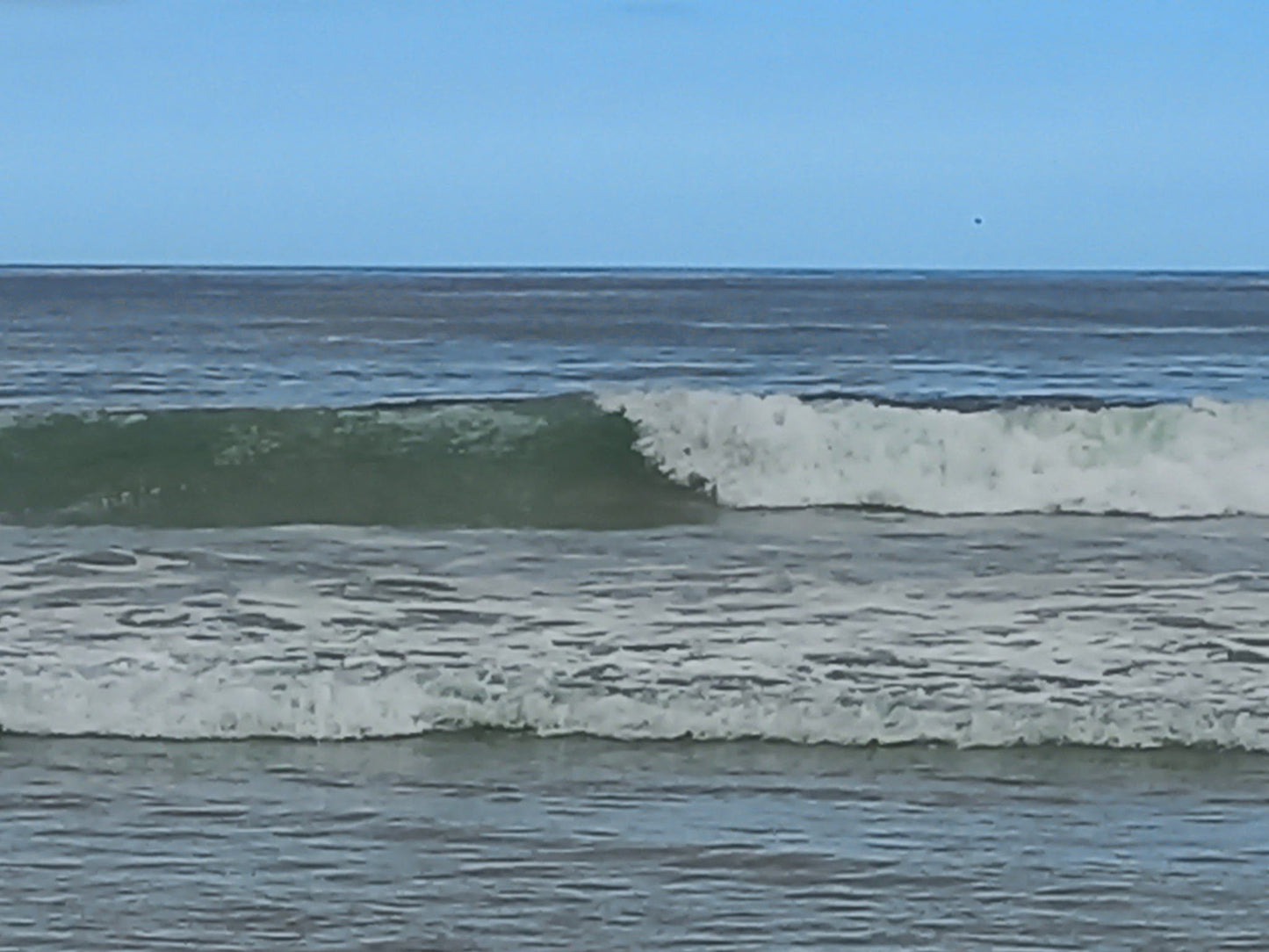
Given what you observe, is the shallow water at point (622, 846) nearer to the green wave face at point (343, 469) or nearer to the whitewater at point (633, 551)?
the whitewater at point (633, 551)

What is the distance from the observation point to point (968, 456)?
1320cm

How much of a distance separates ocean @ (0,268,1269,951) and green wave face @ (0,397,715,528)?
1.7 inches

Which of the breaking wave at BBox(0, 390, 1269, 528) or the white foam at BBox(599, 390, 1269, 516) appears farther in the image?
the white foam at BBox(599, 390, 1269, 516)

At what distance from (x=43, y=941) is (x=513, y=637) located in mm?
2812

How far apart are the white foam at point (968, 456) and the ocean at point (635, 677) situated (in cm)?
3

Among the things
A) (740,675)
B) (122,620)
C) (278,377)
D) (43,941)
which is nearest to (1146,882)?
(740,675)

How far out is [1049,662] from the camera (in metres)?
7.18

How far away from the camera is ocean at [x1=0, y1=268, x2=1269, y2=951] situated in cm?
520

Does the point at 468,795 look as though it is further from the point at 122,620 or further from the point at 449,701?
the point at 122,620

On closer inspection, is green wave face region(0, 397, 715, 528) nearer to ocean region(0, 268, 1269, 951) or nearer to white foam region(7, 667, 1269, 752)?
ocean region(0, 268, 1269, 951)

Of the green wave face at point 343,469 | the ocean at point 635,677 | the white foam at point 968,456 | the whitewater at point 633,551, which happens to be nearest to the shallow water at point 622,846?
the ocean at point 635,677

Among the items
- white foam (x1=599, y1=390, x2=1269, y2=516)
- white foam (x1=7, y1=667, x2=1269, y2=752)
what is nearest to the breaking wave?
white foam (x1=599, y1=390, x2=1269, y2=516)

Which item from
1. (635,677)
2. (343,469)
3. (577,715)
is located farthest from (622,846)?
(343,469)

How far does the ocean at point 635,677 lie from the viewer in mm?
5203
